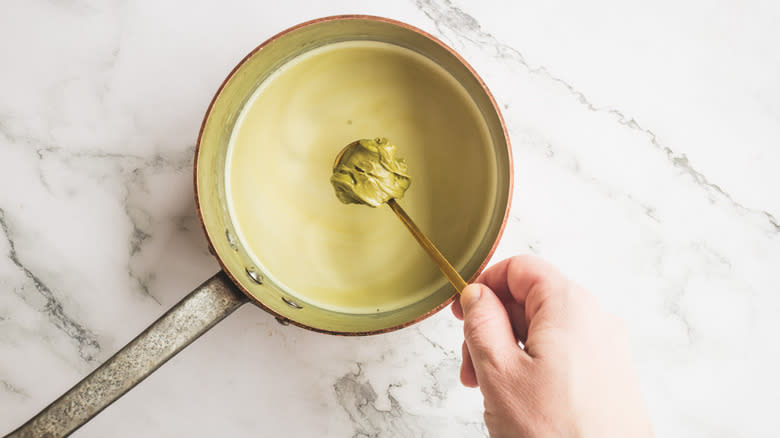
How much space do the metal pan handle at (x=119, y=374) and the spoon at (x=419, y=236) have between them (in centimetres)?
35

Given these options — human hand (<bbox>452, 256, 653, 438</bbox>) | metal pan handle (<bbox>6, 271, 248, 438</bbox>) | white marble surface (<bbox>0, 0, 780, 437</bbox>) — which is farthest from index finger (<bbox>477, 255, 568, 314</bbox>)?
metal pan handle (<bbox>6, 271, 248, 438</bbox>)

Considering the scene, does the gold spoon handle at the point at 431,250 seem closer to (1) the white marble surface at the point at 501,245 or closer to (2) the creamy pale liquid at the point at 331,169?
(2) the creamy pale liquid at the point at 331,169

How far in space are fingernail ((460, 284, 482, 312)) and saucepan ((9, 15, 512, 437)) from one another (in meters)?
0.05

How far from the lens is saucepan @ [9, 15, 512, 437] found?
750 millimetres

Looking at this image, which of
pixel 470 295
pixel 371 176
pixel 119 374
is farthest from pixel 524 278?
pixel 119 374

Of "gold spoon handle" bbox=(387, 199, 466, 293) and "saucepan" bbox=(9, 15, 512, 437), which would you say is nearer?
"saucepan" bbox=(9, 15, 512, 437)

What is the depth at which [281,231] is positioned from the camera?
3.29 feet

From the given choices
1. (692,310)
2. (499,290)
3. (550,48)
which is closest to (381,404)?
(499,290)

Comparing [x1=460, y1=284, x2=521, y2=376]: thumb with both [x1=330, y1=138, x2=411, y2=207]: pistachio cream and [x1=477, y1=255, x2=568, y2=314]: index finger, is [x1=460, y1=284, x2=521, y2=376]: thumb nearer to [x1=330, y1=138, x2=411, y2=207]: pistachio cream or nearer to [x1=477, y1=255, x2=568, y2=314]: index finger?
[x1=477, y1=255, x2=568, y2=314]: index finger

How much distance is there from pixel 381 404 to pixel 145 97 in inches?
29.4

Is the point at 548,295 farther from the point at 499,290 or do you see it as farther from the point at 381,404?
the point at 381,404

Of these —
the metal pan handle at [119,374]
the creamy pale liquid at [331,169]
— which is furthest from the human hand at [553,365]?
the metal pan handle at [119,374]

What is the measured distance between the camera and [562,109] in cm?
104

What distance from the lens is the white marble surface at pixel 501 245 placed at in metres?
1.01
